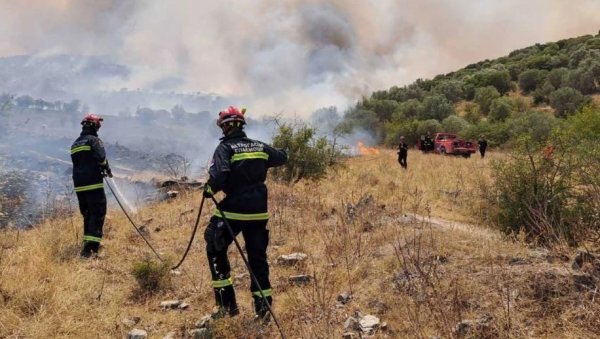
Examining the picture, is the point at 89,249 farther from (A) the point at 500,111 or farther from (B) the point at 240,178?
(A) the point at 500,111

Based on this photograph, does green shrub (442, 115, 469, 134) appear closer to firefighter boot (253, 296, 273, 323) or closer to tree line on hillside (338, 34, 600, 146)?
tree line on hillside (338, 34, 600, 146)

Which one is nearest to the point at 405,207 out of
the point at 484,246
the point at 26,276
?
the point at 484,246

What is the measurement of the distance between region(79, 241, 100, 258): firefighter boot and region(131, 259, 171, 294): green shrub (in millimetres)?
1428

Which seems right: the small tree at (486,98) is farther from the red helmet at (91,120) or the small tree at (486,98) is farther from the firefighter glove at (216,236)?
the firefighter glove at (216,236)

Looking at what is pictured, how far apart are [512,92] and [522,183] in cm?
4762

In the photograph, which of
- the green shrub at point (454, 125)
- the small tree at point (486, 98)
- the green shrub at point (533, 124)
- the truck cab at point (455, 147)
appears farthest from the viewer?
the small tree at point (486, 98)

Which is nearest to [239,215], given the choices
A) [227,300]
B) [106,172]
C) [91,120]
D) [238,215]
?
[238,215]

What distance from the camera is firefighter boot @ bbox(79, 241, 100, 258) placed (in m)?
5.78

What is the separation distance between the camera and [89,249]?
584 cm

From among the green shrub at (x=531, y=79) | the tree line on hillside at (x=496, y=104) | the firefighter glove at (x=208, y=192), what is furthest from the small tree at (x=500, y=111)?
the firefighter glove at (x=208, y=192)

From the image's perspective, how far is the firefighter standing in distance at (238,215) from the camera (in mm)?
3941

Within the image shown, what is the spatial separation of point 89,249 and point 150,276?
161cm

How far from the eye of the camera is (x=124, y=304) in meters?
4.43

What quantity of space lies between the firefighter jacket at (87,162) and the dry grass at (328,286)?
767mm
